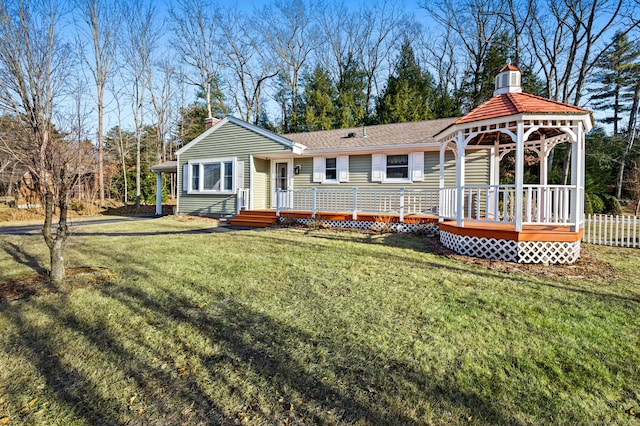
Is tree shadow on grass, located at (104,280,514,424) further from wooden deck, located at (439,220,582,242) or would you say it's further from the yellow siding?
the yellow siding

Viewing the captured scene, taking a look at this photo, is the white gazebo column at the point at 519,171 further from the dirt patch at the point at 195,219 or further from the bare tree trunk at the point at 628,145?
the bare tree trunk at the point at 628,145

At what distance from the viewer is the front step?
39.5ft

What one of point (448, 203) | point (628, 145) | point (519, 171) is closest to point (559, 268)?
point (519, 171)

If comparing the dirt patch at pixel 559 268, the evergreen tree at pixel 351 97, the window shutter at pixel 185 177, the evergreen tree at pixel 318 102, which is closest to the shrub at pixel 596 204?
the dirt patch at pixel 559 268

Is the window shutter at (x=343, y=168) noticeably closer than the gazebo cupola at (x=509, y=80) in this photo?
No

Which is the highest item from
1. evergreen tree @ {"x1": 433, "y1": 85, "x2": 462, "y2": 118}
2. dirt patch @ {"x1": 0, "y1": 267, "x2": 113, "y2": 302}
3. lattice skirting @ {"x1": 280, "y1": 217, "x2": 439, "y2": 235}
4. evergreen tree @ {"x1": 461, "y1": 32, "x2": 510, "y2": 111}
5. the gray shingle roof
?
evergreen tree @ {"x1": 461, "y1": 32, "x2": 510, "y2": 111}

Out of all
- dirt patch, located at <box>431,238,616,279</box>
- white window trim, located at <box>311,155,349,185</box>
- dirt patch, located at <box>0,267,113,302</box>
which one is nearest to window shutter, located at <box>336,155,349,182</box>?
white window trim, located at <box>311,155,349,185</box>

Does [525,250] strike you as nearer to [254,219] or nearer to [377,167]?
[377,167]

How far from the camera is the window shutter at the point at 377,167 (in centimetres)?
1245

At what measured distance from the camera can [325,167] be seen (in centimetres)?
1345

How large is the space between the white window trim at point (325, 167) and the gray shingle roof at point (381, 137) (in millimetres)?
459

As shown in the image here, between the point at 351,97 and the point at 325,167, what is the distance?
14.0 m

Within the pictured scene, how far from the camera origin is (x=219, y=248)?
7.45m

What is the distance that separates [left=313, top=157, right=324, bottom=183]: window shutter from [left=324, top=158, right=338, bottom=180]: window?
171 millimetres
